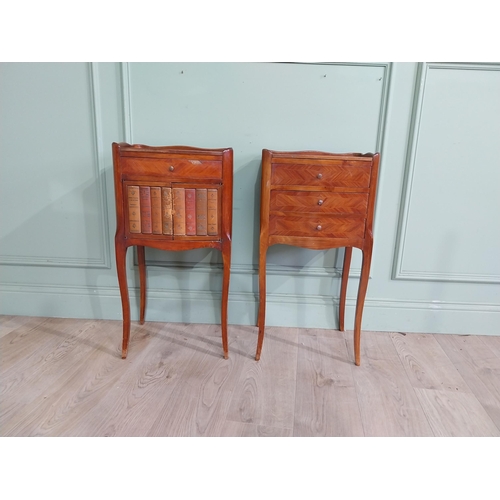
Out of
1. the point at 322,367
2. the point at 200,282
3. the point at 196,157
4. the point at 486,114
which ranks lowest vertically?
the point at 322,367

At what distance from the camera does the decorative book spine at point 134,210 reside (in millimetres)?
1626

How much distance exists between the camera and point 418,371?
174 centimetres

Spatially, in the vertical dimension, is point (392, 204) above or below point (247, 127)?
below

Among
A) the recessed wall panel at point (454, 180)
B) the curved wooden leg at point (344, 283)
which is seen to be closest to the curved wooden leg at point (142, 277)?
the curved wooden leg at point (344, 283)

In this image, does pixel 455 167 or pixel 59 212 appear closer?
pixel 455 167

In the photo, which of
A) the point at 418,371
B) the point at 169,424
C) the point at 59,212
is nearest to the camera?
the point at 169,424

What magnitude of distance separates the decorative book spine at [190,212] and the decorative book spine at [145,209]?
0.16 m

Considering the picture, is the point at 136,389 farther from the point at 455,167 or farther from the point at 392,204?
the point at 455,167

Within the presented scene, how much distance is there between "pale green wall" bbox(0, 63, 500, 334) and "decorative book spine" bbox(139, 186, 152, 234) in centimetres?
42

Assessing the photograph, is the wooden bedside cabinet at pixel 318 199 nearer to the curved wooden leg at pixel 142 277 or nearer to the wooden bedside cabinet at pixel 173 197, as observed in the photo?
the wooden bedside cabinet at pixel 173 197

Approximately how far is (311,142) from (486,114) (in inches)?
31.5

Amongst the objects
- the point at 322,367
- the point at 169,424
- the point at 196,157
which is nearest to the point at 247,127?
the point at 196,157

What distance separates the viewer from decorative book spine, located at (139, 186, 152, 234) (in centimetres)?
163

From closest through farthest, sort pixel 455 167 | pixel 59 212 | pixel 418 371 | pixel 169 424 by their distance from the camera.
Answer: pixel 169 424 → pixel 418 371 → pixel 455 167 → pixel 59 212
